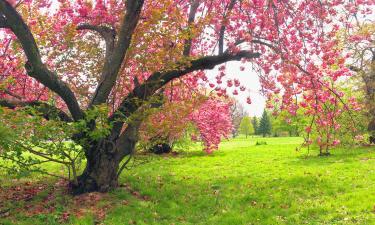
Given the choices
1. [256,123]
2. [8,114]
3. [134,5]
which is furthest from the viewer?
[256,123]

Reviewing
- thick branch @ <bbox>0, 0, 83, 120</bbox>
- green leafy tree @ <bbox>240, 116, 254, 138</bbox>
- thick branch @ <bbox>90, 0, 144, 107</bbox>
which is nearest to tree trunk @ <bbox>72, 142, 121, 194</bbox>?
thick branch @ <bbox>0, 0, 83, 120</bbox>

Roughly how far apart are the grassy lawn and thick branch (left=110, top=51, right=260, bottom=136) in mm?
2202

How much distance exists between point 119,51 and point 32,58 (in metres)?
2.08

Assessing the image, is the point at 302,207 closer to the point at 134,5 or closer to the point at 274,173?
the point at 274,173

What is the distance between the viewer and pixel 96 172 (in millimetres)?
10109

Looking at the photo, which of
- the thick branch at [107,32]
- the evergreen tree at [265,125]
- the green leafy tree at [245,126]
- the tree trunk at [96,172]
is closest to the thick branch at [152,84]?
the tree trunk at [96,172]

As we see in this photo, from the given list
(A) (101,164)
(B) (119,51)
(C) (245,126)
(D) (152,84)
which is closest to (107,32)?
(B) (119,51)

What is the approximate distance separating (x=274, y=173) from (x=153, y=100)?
250 inches

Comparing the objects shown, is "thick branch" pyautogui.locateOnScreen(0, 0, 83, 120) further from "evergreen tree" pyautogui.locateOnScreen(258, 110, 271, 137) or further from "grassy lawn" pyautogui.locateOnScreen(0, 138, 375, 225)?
"evergreen tree" pyautogui.locateOnScreen(258, 110, 271, 137)

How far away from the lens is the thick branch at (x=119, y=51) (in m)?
9.26

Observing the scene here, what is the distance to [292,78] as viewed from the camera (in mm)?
10586

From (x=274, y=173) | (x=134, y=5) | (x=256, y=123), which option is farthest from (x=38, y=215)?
(x=256, y=123)

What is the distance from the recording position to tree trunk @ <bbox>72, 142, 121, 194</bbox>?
395 inches

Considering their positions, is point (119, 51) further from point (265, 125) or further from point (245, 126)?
point (265, 125)
